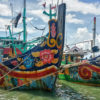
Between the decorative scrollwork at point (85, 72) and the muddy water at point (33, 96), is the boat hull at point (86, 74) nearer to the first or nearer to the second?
the decorative scrollwork at point (85, 72)

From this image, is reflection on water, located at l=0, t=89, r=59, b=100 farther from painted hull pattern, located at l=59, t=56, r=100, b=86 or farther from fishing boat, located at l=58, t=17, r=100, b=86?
painted hull pattern, located at l=59, t=56, r=100, b=86

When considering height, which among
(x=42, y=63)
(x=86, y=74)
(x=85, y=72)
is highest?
(x=42, y=63)

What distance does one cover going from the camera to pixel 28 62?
816 cm

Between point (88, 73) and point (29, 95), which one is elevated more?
point (88, 73)

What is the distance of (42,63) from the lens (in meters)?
7.96

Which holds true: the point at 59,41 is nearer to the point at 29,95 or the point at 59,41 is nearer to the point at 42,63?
the point at 42,63

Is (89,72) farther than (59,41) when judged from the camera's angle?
Yes

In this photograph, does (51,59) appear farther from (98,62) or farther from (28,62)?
(98,62)

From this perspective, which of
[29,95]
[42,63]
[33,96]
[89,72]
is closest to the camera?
[33,96]

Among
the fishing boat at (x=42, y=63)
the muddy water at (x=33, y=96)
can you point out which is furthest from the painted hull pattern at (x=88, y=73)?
the fishing boat at (x=42, y=63)

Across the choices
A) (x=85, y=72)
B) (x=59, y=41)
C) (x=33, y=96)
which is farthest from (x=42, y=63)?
(x=85, y=72)

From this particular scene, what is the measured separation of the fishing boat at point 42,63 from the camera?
303 inches

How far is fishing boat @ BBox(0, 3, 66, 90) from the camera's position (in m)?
7.71

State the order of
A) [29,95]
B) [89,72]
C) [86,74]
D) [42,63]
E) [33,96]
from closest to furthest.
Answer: [33,96] → [29,95] → [42,63] → [89,72] → [86,74]
